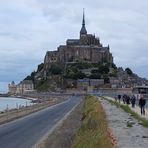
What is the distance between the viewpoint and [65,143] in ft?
90.6

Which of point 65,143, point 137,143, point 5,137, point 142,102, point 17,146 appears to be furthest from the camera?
point 142,102

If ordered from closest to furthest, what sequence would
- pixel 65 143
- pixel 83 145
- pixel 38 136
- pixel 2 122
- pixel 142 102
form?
pixel 83 145, pixel 65 143, pixel 38 136, pixel 142 102, pixel 2 122

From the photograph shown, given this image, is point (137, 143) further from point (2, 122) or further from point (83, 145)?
point (2, 122)

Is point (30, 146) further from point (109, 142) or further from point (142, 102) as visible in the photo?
point (142, 102)

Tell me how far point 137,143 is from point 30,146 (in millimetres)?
9687

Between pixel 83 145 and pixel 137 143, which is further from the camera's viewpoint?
pixel 137 143

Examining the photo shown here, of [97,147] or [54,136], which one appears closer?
[97,147]

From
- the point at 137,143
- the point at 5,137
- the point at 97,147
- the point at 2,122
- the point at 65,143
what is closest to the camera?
the point at 97,147

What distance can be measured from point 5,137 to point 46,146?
444cm

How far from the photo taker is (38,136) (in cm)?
3222

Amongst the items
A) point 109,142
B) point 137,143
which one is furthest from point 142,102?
point 109,142

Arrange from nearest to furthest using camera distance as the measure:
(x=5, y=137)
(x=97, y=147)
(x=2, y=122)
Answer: (x=97, y=147)
(x=5, y=137)
(x=2, y=122)

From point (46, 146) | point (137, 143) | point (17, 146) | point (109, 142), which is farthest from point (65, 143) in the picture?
point (109, 142)

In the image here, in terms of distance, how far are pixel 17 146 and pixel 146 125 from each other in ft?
22.6
